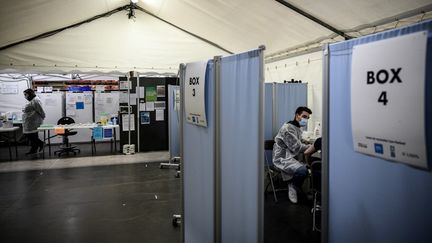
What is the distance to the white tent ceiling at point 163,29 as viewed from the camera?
4.26 m

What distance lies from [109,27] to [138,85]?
1558 millimetres

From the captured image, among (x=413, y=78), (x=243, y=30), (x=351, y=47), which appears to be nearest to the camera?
(x=413, y=78)

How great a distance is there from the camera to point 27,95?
7844 millimetres

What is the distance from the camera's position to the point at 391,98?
4.23 feet

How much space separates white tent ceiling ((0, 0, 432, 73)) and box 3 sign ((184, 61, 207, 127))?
2397mm

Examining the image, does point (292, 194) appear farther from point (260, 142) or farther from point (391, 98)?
point (391, 98)

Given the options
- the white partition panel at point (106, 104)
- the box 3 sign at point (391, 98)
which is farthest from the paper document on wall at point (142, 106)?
the box 3 sign at point (391, 98)

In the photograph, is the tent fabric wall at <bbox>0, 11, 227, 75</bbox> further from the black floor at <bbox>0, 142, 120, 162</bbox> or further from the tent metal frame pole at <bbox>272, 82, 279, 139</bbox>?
the tent metal frame pole at <bbox>272, 82, 279, 139</bbox>

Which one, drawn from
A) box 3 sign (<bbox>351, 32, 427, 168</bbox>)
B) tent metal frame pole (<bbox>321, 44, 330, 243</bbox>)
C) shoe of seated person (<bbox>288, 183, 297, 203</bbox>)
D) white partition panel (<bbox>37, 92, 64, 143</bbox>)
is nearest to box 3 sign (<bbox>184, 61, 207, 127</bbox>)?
tent metal frame pole (<bbox>321, 44, 330, 243</bbox>)

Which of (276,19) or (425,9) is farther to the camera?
(276,19)

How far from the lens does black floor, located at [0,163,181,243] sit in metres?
3.48

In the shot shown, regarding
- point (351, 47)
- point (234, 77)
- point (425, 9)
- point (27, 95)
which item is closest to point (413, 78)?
point (351, 47)

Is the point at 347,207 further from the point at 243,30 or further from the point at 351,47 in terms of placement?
the point at 243,30

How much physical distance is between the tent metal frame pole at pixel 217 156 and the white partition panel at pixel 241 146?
0.08 feet
